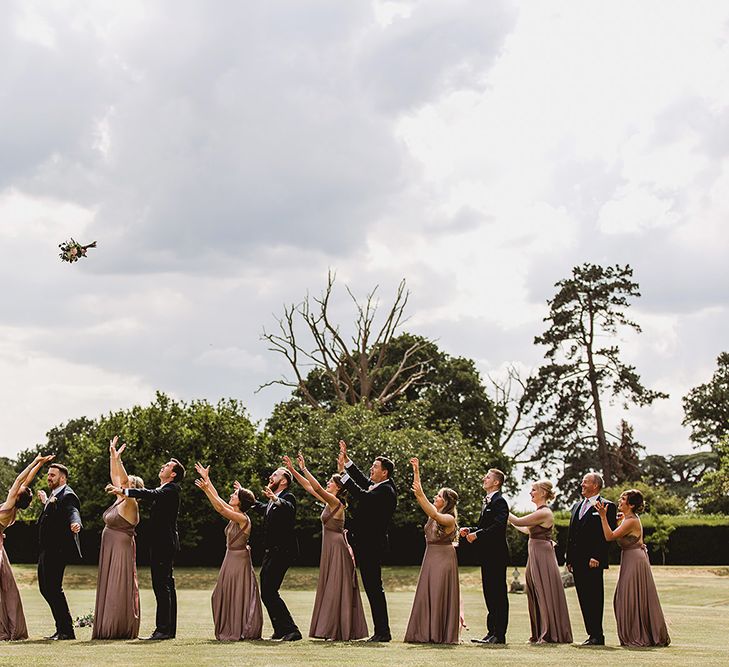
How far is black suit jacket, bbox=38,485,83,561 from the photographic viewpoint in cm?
1304

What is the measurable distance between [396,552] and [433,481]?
11.6 ft

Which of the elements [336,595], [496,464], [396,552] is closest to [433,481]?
[396,552]

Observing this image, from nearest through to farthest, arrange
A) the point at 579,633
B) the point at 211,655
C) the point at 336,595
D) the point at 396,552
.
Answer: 1. the point at 211,655
2. the point at 336,595
3. the point at 579,633
4. the point at 396,552

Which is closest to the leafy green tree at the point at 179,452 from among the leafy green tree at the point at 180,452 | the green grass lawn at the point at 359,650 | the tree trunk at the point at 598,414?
the leafy green tree at the point at 180,452

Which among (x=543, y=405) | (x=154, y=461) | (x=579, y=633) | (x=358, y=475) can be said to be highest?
(x=543, y=405)

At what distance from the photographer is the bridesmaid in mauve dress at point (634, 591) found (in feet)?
44.0

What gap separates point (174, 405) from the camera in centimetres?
4009

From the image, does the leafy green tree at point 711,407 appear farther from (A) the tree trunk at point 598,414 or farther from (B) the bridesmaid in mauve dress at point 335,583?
(B) the bridesmaid in mauve dress at point 335,583

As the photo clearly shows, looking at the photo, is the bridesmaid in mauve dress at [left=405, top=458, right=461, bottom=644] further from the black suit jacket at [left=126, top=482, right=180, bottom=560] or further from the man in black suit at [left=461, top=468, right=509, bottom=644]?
the black suit jacket at [left=126, top=482, right=180, bottom=560]

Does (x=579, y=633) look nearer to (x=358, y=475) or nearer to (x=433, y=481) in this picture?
(x=358, y=475)

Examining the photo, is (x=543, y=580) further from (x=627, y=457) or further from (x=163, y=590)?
(x=627, y=457)

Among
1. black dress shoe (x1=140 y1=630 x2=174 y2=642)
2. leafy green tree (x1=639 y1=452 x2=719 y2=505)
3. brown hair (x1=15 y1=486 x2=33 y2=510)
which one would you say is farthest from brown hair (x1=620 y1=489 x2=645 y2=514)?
leafy green tree (x1=639 y1=452 x2=719 y2=505)

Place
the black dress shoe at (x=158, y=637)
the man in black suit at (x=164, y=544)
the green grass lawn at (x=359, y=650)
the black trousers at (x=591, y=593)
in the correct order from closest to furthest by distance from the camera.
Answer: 1. the green grass lawn at (x=359, y=650)
2. the black dress shoe at (x=158, y=637)
3. the man in black suit at (x=164, y=544)
4. the black trousers at (x=591, y=593)

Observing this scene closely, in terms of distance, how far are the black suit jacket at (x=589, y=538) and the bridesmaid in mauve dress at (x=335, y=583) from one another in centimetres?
297
